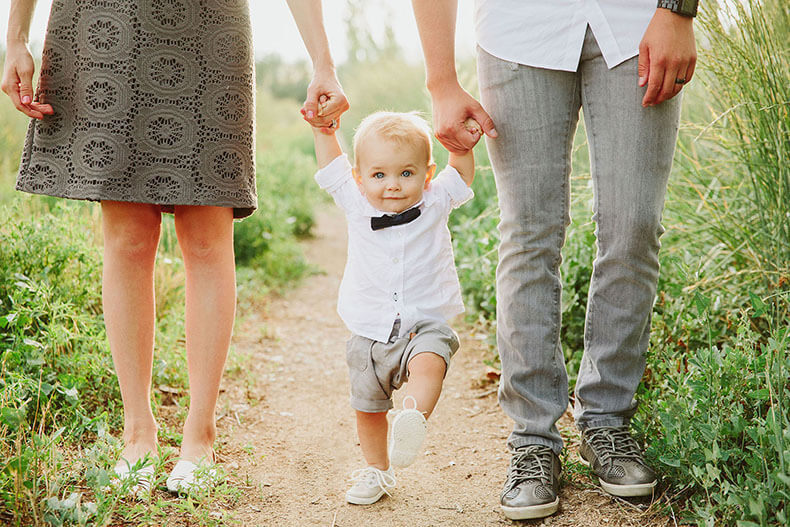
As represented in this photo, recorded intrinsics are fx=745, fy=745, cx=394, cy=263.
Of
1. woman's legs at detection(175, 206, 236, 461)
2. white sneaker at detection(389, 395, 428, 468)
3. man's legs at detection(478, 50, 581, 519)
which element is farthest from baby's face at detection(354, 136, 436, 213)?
white sneaker at detection(389, 395, 428, 468)

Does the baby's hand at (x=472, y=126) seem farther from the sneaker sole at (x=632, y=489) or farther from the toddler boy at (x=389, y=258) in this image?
the sneaker sole at (x=632, y=489)

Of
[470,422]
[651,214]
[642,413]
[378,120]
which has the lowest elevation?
[470,422]

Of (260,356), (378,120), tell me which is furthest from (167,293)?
A: (378,120)

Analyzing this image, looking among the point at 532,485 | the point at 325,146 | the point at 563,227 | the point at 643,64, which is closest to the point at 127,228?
the point at 325,146

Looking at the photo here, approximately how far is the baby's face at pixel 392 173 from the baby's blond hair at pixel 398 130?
0.05 ft

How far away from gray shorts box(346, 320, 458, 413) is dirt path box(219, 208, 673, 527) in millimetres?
342

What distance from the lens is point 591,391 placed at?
2184 millimetres

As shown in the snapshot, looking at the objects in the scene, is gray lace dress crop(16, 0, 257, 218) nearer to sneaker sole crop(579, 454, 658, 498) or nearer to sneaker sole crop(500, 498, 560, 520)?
sneaker sole crop(500, 498, 560, 520)

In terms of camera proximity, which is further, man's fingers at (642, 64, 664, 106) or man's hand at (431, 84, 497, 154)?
man's hand at (431, 84, 497, 154)

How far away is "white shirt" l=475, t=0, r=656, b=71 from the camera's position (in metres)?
1.95

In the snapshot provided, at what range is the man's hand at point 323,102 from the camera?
6.99 feet

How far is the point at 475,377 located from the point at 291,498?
1.35 metres

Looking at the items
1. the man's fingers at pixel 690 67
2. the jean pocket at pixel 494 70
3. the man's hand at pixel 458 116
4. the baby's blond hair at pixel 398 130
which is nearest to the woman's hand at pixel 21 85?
the baby's blond hair at pixel 398 130

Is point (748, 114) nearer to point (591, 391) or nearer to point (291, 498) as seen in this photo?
point (591, 391)
